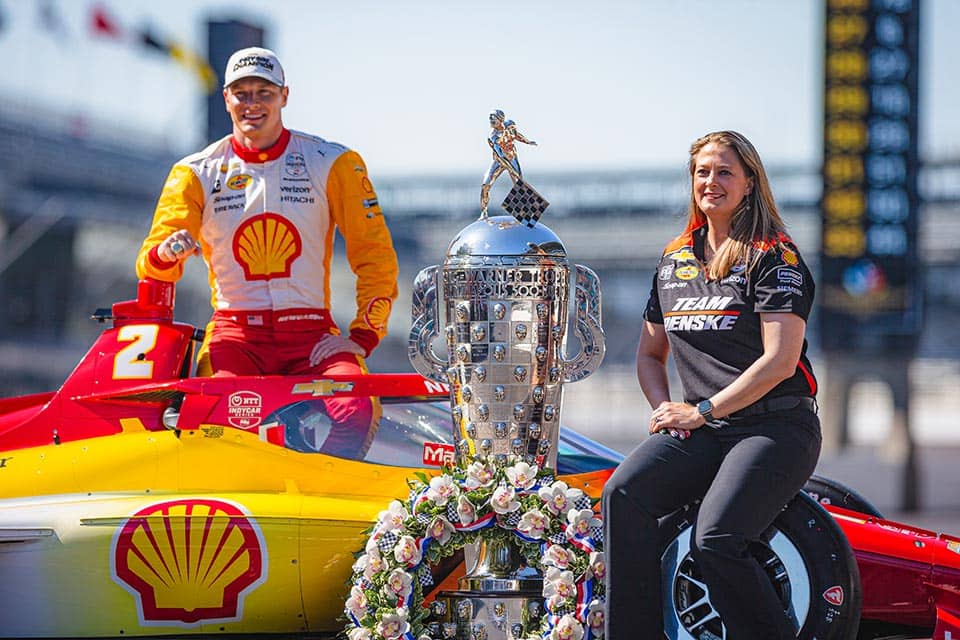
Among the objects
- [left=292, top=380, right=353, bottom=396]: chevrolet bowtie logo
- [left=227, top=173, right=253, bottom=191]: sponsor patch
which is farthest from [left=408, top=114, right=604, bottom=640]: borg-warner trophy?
[left=227, top=173, right=253, bottom=191]: sponsor patch

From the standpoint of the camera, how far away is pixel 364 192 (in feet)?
18.4

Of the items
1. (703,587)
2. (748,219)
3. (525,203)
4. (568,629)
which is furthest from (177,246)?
(703,587)

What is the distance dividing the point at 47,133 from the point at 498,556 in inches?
1151

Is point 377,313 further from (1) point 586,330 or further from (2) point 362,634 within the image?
(2) point 362,634

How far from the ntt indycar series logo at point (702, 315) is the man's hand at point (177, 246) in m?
2.14

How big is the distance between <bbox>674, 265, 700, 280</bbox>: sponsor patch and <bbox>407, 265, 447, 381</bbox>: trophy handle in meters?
0.86

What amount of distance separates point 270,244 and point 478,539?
169 cm

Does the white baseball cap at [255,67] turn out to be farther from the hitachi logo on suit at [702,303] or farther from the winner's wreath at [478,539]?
the hitachi logo on suit at [702,303]

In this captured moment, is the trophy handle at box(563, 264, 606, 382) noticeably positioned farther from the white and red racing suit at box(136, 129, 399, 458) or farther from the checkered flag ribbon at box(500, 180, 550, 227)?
the white and red racing suit at box(136, 129, 399, 458)

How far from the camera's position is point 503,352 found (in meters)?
4.45

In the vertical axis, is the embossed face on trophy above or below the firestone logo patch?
above

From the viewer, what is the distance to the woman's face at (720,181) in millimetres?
4043

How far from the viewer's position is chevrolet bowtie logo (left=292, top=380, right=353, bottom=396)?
5.04 meters

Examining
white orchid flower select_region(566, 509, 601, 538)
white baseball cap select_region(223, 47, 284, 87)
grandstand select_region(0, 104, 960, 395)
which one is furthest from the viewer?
grandstand select_region(0, 104, 960, 395)
